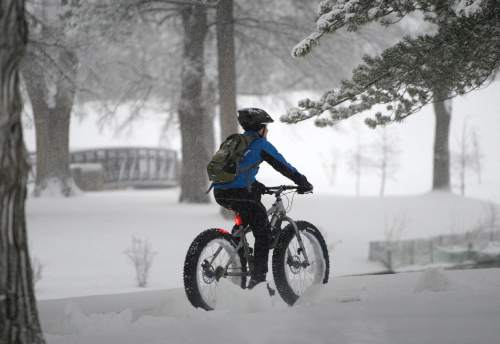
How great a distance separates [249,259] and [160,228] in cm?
743

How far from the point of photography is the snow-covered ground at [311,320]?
367 cm

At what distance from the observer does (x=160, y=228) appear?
1203cm

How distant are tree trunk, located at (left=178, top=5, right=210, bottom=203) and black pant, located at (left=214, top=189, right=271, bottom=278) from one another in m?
9.16

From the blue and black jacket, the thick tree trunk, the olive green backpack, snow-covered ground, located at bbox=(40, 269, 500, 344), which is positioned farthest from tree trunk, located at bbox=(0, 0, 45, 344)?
the thick tree trunk

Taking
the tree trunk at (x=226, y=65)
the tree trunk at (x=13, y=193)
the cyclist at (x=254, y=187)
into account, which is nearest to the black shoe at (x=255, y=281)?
the cyclist at (x=254, y=187)

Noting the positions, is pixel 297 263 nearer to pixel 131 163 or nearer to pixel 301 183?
pixel 301 183

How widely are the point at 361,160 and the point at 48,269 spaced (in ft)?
68.2

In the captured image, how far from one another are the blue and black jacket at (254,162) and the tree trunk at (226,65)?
7537 mm

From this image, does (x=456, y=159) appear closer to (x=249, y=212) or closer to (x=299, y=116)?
(x=299, y=116)

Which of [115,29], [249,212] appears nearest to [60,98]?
[115,29]

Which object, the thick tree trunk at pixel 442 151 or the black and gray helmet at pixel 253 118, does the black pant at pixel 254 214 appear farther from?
the thick tree trunk at pixel 442 151

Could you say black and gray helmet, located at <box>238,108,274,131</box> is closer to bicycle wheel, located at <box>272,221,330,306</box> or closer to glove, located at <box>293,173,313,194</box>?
glove, located at <box>293,173,313,194</box>

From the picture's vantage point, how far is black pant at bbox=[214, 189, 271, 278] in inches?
184

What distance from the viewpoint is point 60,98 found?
1648 cm
